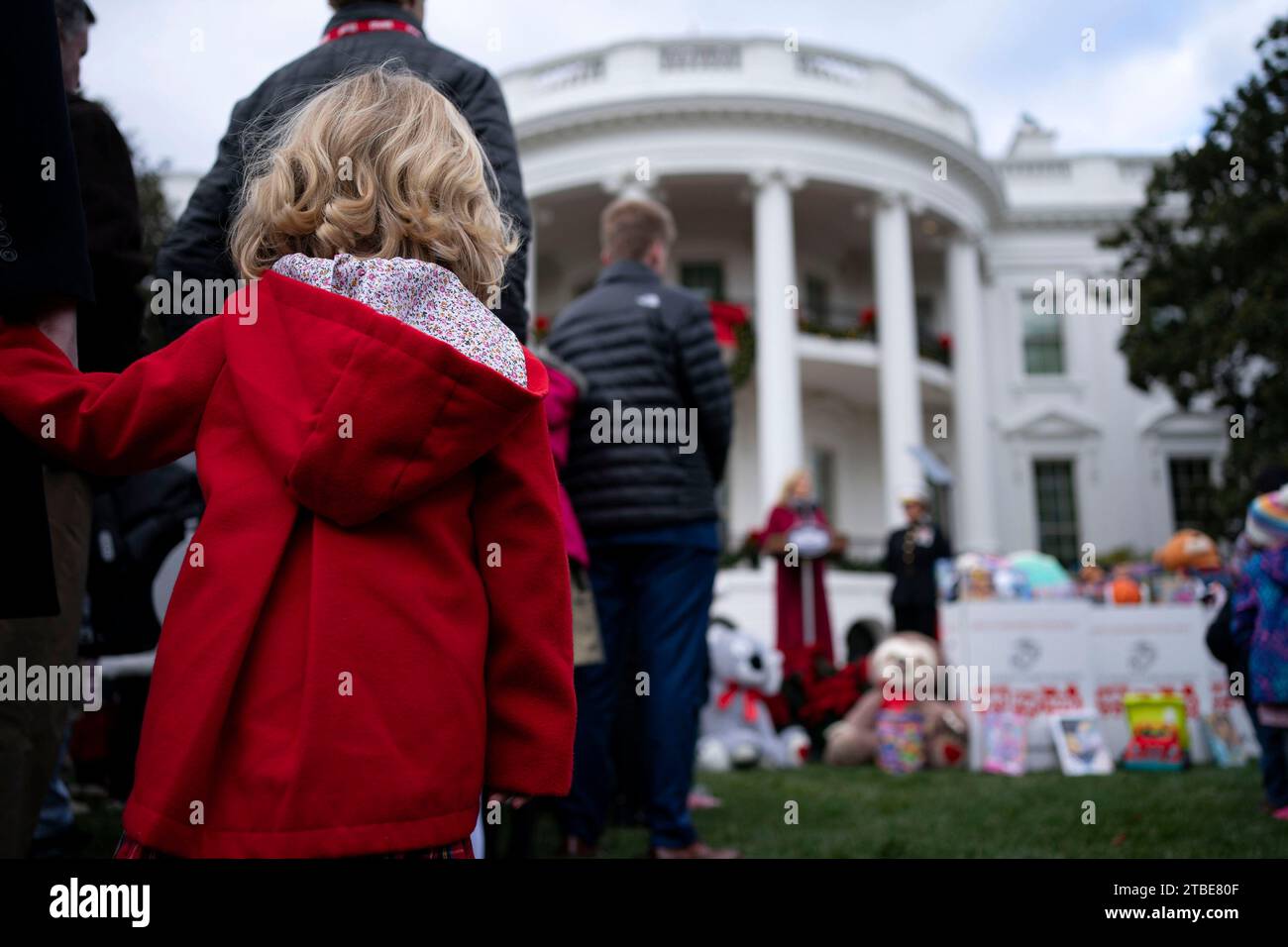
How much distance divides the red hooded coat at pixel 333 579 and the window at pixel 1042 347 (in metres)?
25.8

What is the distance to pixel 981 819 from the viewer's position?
452 cm

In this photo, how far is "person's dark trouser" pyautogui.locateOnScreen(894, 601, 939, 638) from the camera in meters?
10.7

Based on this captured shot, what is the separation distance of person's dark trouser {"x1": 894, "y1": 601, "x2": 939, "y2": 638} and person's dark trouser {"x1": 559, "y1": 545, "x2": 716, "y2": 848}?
7.03 meters

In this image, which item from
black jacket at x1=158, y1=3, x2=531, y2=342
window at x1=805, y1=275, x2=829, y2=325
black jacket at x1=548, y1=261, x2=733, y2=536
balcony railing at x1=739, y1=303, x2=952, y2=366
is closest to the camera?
black jacket at x1=158, y1=3, x2=531, y2=342

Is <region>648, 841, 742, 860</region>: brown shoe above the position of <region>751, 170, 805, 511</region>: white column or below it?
below

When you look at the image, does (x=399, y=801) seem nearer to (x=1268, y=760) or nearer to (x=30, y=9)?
(x=30, y=9)

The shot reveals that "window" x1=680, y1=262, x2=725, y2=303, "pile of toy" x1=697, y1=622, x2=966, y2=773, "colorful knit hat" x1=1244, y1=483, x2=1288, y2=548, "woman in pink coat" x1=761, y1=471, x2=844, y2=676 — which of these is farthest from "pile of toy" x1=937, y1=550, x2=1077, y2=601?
"window" x1=680, y1=262, x2=725, y2=303

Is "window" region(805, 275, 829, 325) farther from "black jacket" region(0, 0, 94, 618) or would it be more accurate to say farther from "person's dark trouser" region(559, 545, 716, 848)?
"black jacket" region(0, 0, 94, 618)

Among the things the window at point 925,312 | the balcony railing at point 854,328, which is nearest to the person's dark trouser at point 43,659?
the balcony railing at point 854,328

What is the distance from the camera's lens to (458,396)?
1649mm

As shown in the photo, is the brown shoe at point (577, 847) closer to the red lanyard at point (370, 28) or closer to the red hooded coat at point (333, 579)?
the red hooded coat at point (333, 579)

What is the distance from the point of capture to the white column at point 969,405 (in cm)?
2173

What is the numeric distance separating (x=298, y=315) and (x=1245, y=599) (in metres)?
4.62
